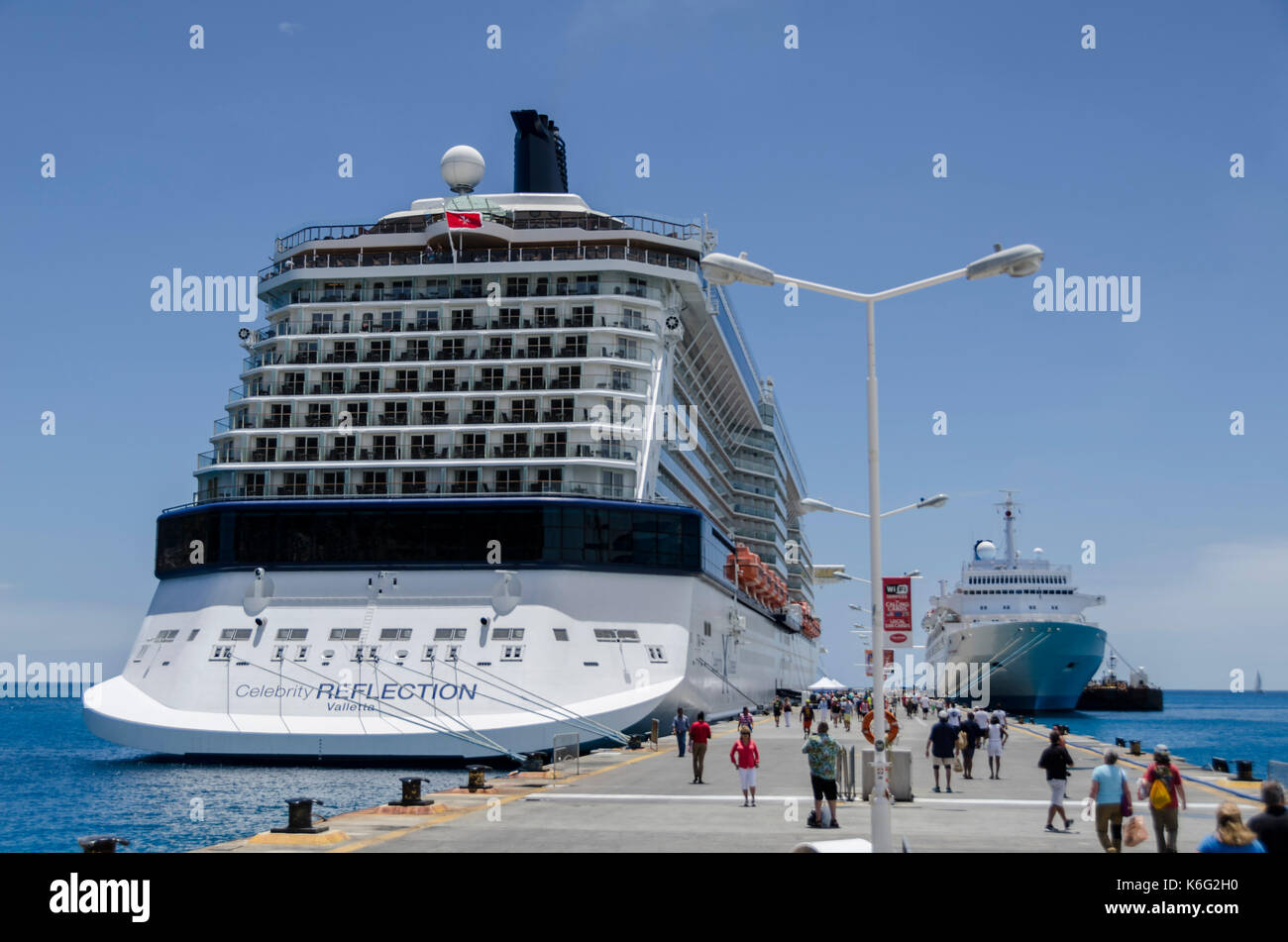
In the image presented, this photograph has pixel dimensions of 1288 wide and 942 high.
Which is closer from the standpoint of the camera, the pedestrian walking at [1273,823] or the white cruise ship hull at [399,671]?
the pedestrian walking at [1273,823]

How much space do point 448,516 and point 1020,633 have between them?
71746 millimetres

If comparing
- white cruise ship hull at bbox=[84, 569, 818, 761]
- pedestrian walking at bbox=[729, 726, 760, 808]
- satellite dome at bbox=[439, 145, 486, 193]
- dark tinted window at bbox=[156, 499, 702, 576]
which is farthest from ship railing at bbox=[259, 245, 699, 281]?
pedestrian walking at bbox=[729, 726, 760, 808]

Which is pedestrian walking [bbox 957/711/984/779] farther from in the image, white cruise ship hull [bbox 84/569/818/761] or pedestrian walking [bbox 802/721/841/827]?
white cruise ship hull [bbox 84/569/818/761]

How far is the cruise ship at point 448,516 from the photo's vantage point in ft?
124

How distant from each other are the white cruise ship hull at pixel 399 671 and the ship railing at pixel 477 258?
13.9 m

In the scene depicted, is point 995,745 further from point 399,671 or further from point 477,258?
point 477,258

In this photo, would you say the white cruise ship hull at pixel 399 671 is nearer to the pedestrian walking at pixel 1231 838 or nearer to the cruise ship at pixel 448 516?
the cruise ship at pixel 448 516

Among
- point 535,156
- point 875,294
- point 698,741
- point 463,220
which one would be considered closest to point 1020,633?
point 535,156

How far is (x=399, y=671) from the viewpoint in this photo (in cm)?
3794

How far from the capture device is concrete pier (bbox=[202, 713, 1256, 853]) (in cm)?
1722

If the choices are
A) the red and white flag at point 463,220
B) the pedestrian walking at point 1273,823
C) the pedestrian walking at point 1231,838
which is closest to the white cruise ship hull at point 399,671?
the red and white flag at point 463,220
